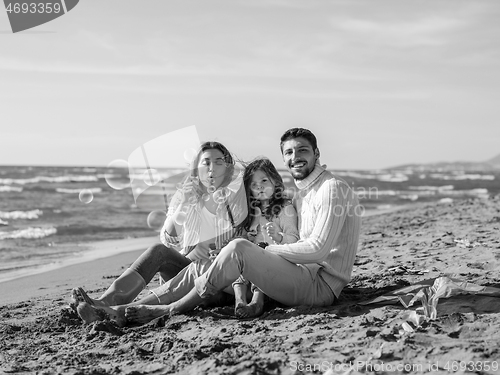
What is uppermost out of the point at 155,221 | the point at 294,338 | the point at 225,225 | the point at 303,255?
the point at 225,225

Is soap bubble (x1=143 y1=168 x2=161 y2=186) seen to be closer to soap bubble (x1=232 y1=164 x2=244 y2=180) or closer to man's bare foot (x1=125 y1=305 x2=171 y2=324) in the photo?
soap bubble (x1=232 y1=164 x2=244 y2=180)

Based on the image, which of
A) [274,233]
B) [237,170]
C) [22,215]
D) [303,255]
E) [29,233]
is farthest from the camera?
[22,215]

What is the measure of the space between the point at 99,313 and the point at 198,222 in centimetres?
100

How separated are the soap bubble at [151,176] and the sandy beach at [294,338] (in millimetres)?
1603

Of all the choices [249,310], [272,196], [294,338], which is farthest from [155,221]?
[294,338]

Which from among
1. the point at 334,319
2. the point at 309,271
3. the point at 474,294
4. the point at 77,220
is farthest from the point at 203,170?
the point at 77,220

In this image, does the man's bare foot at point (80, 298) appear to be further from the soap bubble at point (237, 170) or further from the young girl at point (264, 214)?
the soap bubble at point (237, 170)

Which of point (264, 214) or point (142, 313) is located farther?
point (264, 214)

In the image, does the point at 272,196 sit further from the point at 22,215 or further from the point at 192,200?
the point at 22,215

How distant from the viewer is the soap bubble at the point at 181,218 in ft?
14.3

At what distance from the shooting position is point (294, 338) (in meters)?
3.36

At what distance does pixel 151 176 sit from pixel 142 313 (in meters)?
2.45

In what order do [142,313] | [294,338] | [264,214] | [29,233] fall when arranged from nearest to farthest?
1. [294,338]
2. [142,313]
3. [264,214]
4. [29,233]

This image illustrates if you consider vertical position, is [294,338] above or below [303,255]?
below
